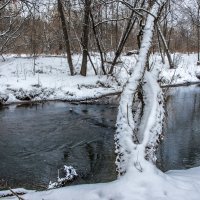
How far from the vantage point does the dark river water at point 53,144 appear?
7777 mm

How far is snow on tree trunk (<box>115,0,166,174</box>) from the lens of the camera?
5090mm

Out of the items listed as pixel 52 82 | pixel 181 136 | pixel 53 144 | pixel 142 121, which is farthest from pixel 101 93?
pixel 142 121

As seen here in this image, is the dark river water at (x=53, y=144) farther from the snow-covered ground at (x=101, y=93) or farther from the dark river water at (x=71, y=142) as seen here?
the snow-covered ground at (x=101, y=93)

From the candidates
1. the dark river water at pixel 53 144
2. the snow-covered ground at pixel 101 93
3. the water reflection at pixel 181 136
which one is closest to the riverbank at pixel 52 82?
the snow-covered ground at pixel 101 93

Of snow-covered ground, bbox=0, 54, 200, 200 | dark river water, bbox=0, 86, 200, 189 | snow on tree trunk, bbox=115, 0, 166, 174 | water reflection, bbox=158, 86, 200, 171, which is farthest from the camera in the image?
water reflection, bbox=158, 86, 200, 171

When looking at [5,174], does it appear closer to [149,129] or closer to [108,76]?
[149,129]

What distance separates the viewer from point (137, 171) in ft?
15.9

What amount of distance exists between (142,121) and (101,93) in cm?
1278

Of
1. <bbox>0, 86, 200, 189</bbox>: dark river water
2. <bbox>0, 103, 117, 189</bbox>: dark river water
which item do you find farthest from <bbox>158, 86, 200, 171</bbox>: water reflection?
<bbox>0, 103, 117, 189</bbox>: dark river water

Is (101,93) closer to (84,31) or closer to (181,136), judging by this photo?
(84,31)

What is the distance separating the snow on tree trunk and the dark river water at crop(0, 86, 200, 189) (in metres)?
1.86

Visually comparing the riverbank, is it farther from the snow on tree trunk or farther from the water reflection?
the snow on tree trunk

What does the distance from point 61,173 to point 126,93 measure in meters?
2.77

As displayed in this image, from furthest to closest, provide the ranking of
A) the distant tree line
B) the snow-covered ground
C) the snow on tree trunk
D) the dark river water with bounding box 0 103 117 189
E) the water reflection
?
the distant tree line
the water reflection
the dark river water with bounding box 0 103 117 189
the snow on tree trunk
the snow-covered ground
